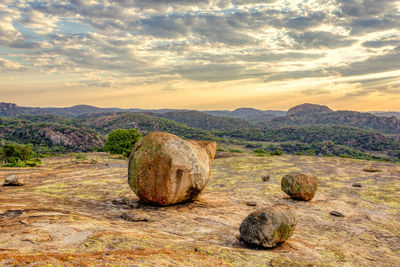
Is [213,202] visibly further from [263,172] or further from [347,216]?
[263,172]

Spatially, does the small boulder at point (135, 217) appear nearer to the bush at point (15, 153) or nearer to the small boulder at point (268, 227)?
the small boulder at point (268, 227)

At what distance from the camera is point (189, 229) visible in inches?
521

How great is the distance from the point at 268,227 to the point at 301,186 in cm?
1207

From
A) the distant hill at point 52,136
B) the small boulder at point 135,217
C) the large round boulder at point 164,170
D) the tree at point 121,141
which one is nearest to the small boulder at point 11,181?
the large round boulder at point 164,170

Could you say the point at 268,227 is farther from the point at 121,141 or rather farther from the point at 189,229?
the point at 121,141

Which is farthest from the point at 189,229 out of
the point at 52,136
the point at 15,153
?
the point at 52,136

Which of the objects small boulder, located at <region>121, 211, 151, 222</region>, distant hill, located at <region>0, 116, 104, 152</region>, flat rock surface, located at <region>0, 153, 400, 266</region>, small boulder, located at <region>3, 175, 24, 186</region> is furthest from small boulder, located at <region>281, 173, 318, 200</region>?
distant hill, located at <region>0, 116, 104, 152</region>

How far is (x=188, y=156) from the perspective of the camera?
55.9 ft

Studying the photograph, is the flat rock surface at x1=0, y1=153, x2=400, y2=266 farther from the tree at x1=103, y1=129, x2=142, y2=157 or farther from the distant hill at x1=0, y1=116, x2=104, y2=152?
the distant hill at x1=0, y1=116, x2=104, y2=152

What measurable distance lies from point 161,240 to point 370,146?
23553 cm

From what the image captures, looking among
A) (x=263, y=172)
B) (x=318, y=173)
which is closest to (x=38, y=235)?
(x=263, y=172)

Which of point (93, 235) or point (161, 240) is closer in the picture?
point (93, 235)

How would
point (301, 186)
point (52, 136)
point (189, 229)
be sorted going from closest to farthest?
point (189, 229), point (301, 186), point (52, 136)

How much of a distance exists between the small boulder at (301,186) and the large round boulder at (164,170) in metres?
8.97
